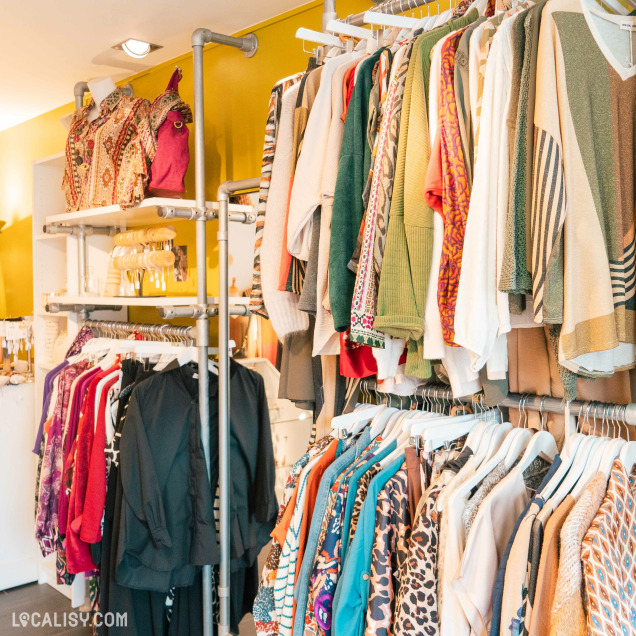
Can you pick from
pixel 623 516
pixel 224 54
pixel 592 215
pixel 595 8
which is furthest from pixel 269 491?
pixel 224 54

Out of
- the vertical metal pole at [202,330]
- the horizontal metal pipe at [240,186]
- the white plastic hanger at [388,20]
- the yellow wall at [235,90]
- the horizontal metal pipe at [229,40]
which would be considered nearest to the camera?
the white plastic hanger at [388,20]

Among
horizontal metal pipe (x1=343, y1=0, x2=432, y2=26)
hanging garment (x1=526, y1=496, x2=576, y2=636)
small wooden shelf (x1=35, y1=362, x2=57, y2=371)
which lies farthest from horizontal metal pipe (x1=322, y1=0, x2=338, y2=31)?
small wooden shelf (x1=35, y1=362, x2=57, y2=371)

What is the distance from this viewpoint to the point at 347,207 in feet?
4.80

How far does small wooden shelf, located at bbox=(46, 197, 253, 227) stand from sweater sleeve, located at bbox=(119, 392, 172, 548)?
0.82 metres

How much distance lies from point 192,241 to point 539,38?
7.29 feet

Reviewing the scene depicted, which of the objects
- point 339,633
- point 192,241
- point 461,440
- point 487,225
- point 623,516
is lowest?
point 339,633

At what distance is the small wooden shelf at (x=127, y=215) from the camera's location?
8.56 ft

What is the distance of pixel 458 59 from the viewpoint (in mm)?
1325

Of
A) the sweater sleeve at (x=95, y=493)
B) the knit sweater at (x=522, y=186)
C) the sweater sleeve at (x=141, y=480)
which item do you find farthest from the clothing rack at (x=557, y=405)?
the sweater sleeve at (x=95, y=493)

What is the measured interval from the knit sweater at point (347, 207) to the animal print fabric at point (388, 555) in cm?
39

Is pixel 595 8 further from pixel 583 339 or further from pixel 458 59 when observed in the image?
pixel 583 339

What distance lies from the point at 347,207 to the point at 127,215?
1721mm

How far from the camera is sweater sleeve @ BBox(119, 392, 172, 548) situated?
2088 millimetres

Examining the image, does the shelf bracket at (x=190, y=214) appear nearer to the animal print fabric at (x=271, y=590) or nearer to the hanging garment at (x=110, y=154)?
the hanging garment at (x=110, y=154)
